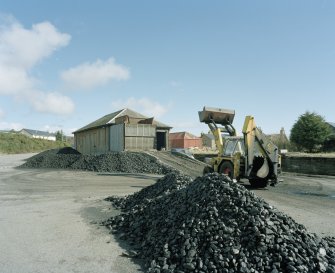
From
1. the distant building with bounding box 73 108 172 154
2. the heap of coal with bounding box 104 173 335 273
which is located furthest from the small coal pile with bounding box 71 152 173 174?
the heap of coal with bounding box 104 173 335 273

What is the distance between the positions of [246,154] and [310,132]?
2354 cm

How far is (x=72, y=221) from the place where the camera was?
9.20m

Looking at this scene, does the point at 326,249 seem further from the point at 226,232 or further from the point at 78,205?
the point at 78,205

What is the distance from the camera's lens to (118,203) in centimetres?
1137

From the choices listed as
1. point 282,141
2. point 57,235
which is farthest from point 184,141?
point 57,235

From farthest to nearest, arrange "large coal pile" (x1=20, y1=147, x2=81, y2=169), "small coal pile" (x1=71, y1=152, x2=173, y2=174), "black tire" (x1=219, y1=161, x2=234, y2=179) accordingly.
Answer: "large coal pile" (x1=20, y1=147, x2=81, y2=169) < "small coal pile" (x1=71, y1=152, x2=173, y2=174) < "black tire" (x1=219, y1=161, x2=234, y2=179)

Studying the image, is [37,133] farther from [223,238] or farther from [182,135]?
[223,238]

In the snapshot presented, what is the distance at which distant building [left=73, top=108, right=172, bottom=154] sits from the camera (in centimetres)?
3080

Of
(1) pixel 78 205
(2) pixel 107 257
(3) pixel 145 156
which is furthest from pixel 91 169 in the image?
(2) pixel 107 257

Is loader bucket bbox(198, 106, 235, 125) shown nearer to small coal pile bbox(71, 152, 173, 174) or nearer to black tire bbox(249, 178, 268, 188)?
black tire bbox(249, 178, 268, 188)

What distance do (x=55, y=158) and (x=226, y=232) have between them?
93.6 ft

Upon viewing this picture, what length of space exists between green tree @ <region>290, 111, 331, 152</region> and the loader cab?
22.3 metres

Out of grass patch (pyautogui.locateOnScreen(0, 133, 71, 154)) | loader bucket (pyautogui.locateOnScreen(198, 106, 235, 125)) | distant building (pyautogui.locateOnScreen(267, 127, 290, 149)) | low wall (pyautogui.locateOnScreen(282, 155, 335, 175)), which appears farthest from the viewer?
grass patch (pyautogui.locateOnScreen(0, 133, 71, 154))

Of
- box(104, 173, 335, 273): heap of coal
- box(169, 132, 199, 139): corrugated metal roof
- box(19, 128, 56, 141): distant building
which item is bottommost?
box(104, 173, 335, 273): heap of coal
